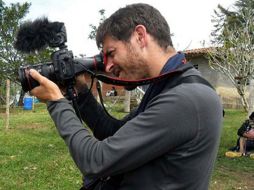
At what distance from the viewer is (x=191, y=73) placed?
1.73m

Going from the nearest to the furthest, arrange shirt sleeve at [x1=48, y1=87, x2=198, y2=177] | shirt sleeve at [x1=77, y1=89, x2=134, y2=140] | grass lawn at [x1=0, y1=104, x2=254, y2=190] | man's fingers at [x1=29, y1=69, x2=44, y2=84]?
shirt sleeve at [x1=48, y1=87, x2=198, y2=177]
man's fingers at [x1=29, y1=69, x2=44, y2=84]
shirt sleeve at [x1=77, y1=89, x2=134, y2=140]
grass lawn at [x1=0, y1=104, x2=254, y2=190]

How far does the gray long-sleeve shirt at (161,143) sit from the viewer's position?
1.59m

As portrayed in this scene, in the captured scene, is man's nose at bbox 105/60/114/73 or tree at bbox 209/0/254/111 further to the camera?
tree at bbox 209/0/254/111

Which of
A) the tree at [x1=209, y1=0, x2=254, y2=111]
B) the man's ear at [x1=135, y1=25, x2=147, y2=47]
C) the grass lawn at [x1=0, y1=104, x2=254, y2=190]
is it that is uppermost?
the man's ear at [x1=135, y1=25, x2=147, y2=47]

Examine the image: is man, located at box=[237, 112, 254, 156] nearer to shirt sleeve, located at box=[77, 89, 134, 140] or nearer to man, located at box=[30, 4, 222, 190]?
shirt sleeve, located at box=[77, 89, 134, 140]

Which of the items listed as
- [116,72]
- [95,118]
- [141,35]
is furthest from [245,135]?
[141,35]

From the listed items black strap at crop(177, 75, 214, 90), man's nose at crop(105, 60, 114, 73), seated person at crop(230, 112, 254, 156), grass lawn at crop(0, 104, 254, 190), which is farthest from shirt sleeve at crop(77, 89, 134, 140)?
seated person at crop(230, 112, 254, 156)

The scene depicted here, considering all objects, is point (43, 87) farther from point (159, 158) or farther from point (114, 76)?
point (159, 158)

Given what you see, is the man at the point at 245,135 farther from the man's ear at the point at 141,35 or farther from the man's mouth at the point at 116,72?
the man's ear at the point at 141,35

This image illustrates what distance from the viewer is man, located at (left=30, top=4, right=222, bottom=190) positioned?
1594 millimetres

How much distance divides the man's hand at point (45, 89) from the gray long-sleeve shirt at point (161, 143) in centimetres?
13

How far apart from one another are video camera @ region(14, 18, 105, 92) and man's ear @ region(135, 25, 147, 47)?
336 mm

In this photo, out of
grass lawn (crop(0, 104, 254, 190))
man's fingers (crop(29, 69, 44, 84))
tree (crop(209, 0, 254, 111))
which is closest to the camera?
man's fingers (crop(29, 69, 44, 84))

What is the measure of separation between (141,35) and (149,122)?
1.22ft
